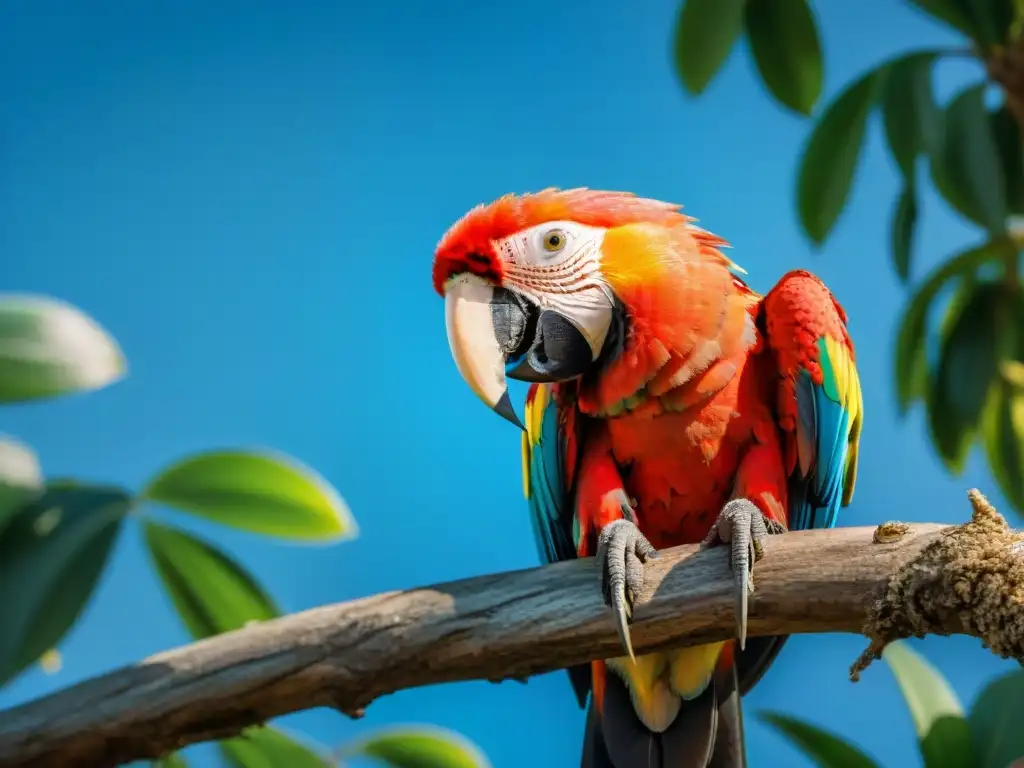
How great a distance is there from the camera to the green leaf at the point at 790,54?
114 inches

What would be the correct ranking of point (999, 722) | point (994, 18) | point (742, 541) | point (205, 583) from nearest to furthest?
point (742, 541)
point (205, 583)
point (999, 722)
point (994, 18)

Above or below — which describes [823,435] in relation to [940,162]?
below

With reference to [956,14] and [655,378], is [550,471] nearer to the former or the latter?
[655,378]

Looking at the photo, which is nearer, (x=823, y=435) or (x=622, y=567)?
(x=622, y=567)

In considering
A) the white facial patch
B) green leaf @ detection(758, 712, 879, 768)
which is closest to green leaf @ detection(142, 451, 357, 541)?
the white facial patch

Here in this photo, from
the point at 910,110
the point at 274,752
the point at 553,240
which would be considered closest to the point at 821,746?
the point at 274,752

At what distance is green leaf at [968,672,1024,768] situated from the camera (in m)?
2.28

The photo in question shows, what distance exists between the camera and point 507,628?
5.23ft

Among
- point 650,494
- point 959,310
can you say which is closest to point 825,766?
point 650,494

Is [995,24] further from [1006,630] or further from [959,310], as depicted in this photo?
[1006,630]

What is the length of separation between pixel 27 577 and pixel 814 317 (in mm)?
1556

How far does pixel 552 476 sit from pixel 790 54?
1.59 m

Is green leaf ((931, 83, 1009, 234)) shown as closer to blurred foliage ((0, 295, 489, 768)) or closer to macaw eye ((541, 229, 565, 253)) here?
macaw eye ((541, 229, 565, 253))

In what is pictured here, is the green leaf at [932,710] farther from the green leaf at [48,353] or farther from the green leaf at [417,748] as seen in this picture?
the green leaf at [48,353]
